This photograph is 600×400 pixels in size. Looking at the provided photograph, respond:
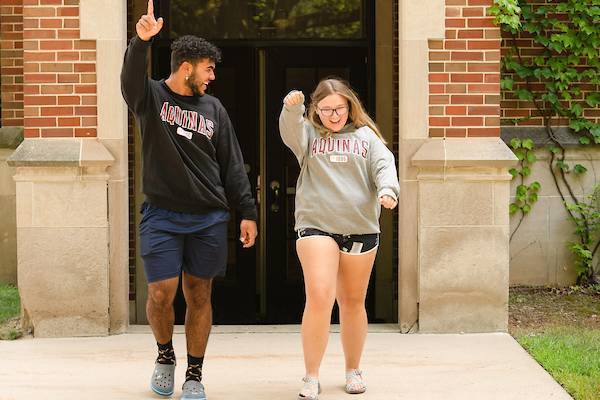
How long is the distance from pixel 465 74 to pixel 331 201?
94.5 inches

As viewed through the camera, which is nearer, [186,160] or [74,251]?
[186,160]

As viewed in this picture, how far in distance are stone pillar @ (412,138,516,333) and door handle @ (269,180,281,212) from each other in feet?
8.05

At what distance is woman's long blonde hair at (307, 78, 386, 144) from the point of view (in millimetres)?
5298

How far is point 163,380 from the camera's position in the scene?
5379 mm

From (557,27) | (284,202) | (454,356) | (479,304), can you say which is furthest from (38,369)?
(557,27)

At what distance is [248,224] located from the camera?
5391 mm

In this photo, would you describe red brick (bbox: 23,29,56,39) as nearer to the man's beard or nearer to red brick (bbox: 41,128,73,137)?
red brick (bbox: 41,128,73,137)

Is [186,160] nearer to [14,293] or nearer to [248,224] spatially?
[248,224]

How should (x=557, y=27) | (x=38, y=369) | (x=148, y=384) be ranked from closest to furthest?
1. (x=148, y=384)
2. (x=38, y=369)
3. (x=557, y=27)

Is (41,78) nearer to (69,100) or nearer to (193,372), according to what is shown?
(69,100)

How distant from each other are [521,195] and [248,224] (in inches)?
176

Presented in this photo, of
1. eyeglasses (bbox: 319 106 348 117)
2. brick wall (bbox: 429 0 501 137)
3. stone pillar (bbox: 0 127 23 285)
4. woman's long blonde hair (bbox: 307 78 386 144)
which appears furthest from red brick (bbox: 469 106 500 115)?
stone pillar (bbox: 0 127 23 285)

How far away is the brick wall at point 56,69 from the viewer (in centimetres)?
715

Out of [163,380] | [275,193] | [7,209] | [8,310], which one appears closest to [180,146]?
[163,380]
